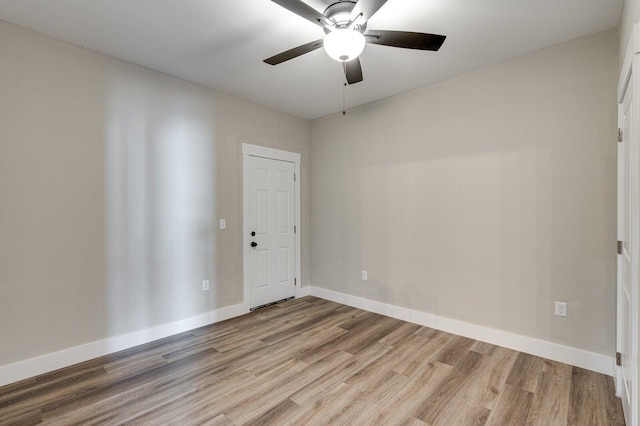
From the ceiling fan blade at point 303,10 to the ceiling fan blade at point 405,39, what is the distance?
307mm

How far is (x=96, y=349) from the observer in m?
2.68

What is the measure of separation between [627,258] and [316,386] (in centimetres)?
222

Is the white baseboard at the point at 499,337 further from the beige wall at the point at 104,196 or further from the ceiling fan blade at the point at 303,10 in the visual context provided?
the ceiling fan blade at the point at 303,10

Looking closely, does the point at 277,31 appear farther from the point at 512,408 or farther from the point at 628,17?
the point at 512,408

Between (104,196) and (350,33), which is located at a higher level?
(350,33)

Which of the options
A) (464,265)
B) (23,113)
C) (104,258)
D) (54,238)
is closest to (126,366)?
(104,258)

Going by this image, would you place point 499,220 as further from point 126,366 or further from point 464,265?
point 126,366

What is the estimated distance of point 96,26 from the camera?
2328 millimetres

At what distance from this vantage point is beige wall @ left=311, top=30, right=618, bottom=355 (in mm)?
2449

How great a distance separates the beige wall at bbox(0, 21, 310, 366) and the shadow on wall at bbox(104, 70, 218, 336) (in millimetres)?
11

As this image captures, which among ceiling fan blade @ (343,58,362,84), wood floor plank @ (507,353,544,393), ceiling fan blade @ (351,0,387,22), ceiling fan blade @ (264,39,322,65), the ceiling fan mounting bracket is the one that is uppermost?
the ceiling fan mounting bracket

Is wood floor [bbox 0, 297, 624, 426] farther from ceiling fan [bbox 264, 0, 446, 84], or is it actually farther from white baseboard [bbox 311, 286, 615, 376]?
ceiling fan [bbox 264, 0, 446, 84]

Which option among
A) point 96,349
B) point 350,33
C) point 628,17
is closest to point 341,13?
point 350,33

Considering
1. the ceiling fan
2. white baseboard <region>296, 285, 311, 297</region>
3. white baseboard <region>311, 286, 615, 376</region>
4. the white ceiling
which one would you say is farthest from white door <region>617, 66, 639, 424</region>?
white baseboard <region>296, 285, 311, 297</region>
